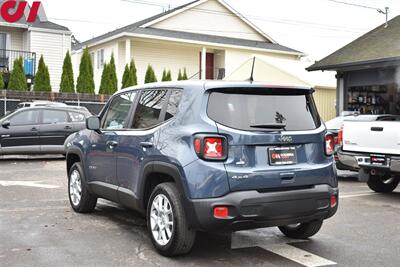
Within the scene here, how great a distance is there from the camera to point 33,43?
27531mm

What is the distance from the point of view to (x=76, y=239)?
19.6ft

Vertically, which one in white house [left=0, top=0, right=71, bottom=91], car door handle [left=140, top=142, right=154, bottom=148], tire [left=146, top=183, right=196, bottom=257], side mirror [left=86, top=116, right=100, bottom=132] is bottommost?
tire [left=146, top=183, right=196, bottom=257]

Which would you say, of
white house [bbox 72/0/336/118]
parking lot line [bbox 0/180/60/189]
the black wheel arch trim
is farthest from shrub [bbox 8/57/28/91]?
the black wheel arch trim

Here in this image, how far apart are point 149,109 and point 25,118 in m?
9.81

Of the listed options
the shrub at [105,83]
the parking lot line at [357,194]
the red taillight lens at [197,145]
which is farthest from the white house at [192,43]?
the red taillight lens at [197,145]

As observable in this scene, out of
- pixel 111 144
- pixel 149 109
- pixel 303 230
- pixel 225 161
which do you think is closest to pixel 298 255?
pixel 303 230

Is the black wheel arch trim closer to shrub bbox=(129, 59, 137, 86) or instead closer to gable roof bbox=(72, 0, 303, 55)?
shrub bbox=(129, 59, 137, 86)

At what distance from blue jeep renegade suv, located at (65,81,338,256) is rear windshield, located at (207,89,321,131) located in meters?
0.01

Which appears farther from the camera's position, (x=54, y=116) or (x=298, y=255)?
(x=54, y=116)

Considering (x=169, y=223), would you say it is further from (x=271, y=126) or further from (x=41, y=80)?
(x=41, y=80)

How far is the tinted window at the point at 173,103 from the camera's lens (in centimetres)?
548

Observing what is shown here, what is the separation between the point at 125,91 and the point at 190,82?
1.56 m

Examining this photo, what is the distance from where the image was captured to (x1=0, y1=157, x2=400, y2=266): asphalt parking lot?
5230 mm

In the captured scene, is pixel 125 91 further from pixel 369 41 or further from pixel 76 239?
pixel 369 41
